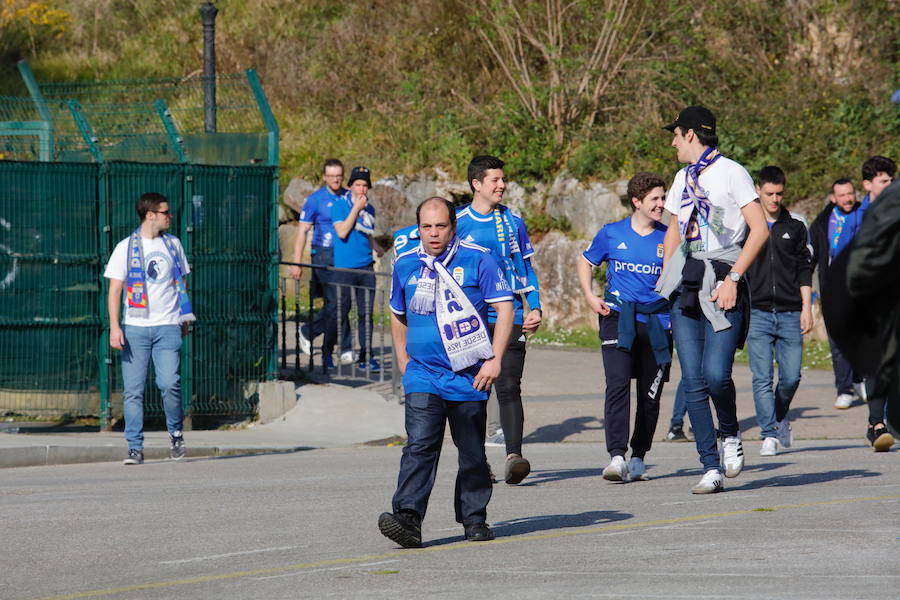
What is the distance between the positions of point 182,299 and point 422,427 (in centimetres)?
490

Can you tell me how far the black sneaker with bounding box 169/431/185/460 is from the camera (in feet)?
38.0

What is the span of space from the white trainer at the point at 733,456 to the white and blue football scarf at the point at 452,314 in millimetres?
2525

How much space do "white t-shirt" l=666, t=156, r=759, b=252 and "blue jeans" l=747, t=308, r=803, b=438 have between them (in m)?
2.85

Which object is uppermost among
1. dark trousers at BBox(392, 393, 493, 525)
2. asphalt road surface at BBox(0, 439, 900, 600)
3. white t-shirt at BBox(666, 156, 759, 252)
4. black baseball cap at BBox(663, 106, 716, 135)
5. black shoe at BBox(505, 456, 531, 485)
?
black baseball cap at BBox(663, 106, 716, 135)

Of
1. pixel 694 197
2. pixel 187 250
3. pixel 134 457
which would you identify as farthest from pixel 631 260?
pixel 187 250

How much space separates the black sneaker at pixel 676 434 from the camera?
41.1ft

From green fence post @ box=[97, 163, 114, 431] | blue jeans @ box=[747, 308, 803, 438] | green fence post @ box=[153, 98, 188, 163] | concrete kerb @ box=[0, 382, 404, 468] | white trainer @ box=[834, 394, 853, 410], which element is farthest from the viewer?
white trainer @ box=[834, 394, 853, 410]

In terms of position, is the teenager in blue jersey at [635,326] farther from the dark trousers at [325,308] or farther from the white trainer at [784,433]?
the dark trousers at [325,308]

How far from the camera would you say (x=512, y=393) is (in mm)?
9664

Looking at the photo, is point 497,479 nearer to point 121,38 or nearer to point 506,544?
point 506,544

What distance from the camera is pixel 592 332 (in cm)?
2008

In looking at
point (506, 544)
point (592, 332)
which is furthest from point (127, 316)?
point (592, 332)

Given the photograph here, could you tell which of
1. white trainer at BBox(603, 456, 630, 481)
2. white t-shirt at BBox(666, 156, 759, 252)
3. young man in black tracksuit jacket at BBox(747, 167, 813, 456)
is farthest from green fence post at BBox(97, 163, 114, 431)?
white t-shirt at BBox(666, 156, 759, 252)

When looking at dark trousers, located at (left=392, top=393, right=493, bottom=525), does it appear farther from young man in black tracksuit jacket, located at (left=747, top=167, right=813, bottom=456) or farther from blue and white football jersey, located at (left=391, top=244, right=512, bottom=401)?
young man in black tracksuit jacket, located at (left=747, top=167, right=813, bottom=456)
